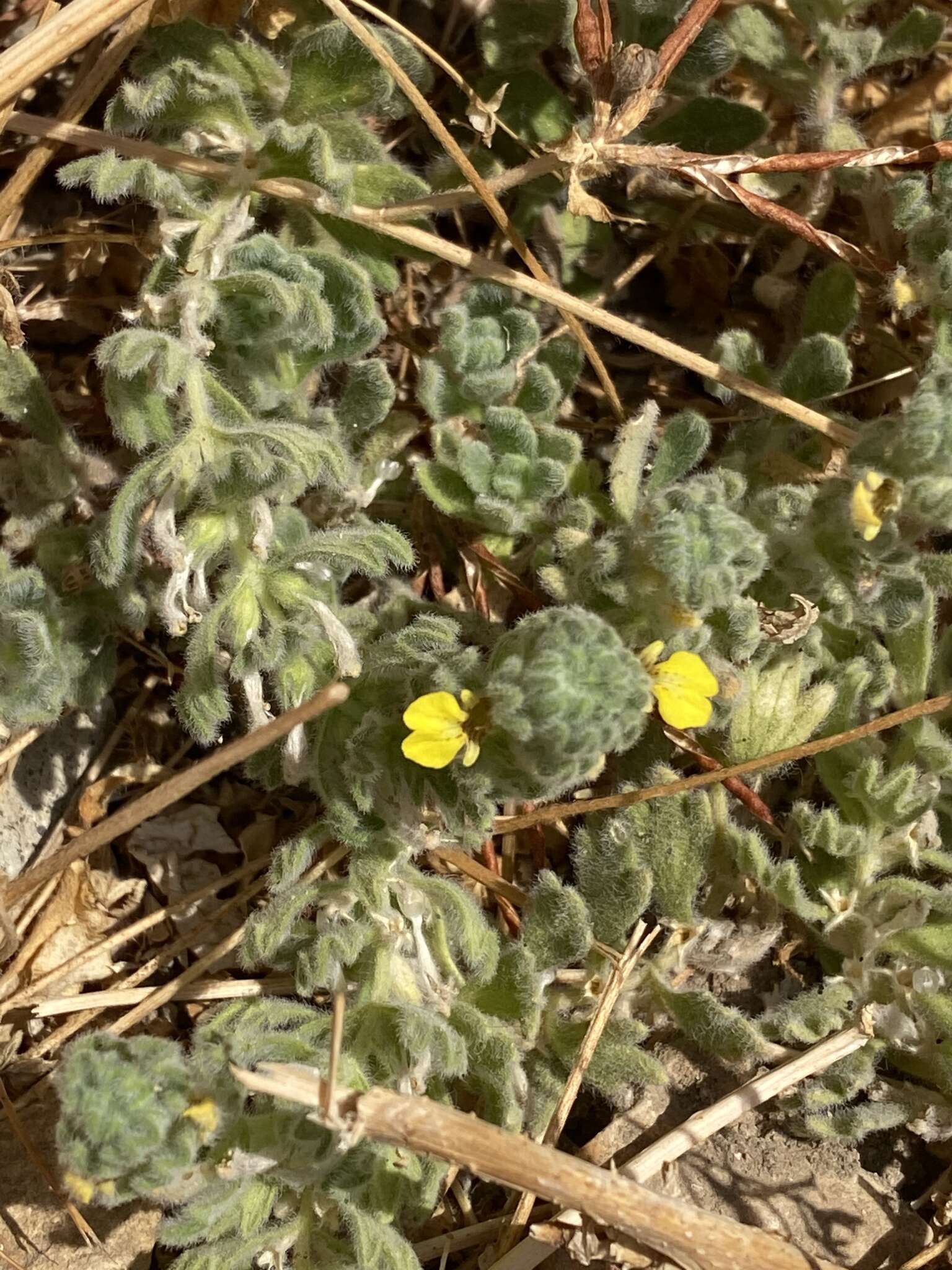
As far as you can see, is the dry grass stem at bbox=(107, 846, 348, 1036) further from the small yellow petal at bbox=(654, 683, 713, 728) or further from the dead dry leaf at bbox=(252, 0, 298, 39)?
the dead dry leaf at bbox=(252, 0, 298, 39)

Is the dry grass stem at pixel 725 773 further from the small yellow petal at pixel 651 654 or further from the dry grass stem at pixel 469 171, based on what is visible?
the dry grass stem at pixel 469 171

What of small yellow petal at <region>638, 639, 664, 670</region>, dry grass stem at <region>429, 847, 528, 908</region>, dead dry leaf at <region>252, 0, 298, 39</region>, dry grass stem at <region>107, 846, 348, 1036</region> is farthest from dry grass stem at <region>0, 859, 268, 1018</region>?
dead dry leaf at <region>252, 0, 298, 39</region>

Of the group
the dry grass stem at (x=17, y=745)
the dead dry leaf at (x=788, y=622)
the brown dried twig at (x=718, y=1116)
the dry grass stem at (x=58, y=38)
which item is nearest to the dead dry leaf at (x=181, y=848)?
the dry grass stem at (x=17, y=745)

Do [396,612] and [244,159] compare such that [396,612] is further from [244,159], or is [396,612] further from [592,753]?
[244,159]

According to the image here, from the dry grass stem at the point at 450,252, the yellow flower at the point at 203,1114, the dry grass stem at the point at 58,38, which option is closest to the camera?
the yellow flower at the point at 203,1114

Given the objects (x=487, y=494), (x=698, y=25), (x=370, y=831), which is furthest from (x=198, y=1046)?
(x=698, y=25)
